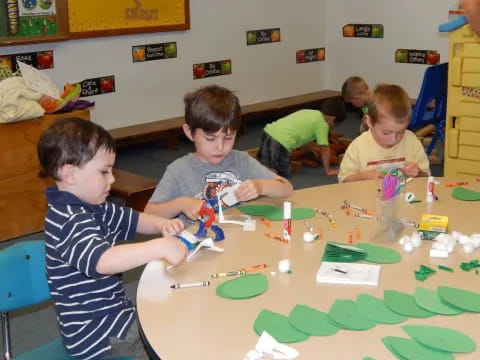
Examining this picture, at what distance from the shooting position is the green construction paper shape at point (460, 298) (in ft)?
4.87

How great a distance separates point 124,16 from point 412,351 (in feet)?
16.3

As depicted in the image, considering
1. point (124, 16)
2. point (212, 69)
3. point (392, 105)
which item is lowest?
point (212, 69)

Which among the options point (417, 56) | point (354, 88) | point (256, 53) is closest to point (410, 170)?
point (354, 88)

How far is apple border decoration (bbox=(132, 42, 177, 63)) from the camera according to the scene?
600cm

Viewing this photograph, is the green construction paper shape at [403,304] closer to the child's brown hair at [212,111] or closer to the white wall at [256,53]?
the child's brown hair at [212,111]

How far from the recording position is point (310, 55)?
7.64 metres

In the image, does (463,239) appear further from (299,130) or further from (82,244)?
(299,130)

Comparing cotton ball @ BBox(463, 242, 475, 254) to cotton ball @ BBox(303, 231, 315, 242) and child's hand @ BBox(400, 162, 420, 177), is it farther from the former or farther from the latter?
child's hand @ BBox(400, 162, 420, 177)

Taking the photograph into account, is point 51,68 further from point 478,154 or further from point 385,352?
point 385,352

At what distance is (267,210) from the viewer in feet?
7.20

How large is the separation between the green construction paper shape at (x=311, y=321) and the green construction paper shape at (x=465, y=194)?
3.30 feet

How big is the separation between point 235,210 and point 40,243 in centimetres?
62

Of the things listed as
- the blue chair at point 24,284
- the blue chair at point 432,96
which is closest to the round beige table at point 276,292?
the blue chair at point 24,284

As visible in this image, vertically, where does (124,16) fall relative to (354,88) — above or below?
above
